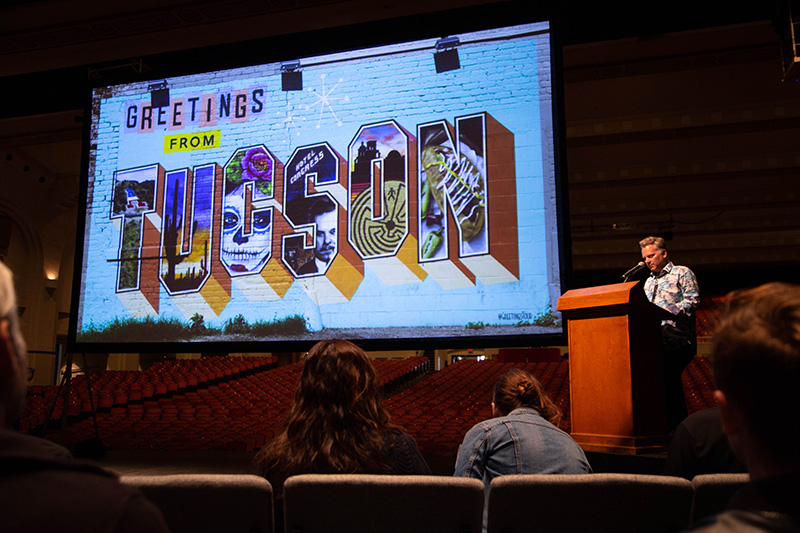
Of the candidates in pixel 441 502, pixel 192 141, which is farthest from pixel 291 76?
pixel 441 502

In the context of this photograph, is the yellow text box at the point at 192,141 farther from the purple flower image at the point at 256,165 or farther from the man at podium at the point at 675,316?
the man at podium at the point at 675,316

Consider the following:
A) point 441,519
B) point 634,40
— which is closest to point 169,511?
point 441,519

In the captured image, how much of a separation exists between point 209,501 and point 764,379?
48.6 inches

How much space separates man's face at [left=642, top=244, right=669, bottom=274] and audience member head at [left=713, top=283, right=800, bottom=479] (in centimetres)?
320

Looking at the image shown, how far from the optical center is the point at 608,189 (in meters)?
14.4

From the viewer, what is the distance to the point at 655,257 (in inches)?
148

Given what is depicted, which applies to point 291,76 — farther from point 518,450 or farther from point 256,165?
point 518,450

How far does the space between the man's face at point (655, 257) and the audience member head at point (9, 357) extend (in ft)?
11.9

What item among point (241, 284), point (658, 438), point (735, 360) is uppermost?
point (241, 284)

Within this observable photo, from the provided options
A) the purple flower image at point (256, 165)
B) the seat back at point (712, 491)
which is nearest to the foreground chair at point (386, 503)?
the seat back at point (712, 491)

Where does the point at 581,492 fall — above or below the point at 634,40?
below

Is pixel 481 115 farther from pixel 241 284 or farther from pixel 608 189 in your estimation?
pixel 608 189

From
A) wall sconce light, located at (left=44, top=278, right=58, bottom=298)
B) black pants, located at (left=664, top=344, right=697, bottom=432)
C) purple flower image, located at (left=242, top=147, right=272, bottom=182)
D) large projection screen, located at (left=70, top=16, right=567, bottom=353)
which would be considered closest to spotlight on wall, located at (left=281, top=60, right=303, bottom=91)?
large projection screen, located at (left=70, top=16, right=567, bottom=353)

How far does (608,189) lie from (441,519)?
553 inches
